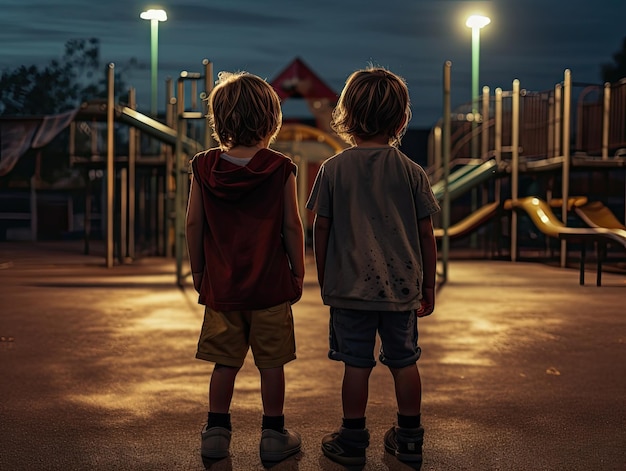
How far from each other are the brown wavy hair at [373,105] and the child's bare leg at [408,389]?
38.2 inches

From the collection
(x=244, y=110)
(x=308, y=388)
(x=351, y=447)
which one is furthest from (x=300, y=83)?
(x=351, y=447)

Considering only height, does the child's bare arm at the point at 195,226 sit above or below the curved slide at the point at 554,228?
above

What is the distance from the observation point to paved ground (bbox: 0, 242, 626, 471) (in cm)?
437

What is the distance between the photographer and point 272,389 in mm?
4184

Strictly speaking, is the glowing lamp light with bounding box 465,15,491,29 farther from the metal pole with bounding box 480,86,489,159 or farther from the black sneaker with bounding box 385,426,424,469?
the black sneaker with bounding box 385,426,424,469

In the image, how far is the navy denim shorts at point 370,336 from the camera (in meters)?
Result: 4.12

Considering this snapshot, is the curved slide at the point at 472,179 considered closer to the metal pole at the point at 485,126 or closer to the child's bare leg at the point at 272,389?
the metal pole at the point at 485,126

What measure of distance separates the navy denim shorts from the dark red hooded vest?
266mm

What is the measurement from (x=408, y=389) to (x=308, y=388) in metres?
1.85

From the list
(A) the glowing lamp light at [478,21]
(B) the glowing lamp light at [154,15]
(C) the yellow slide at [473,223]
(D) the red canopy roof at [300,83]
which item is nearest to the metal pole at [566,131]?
(C) the yellow slide at [473,223]

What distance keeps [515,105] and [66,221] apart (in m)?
18.7

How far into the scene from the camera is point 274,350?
4.16 meters

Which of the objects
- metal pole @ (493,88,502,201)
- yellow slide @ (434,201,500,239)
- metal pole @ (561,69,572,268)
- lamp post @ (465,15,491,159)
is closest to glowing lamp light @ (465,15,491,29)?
lamp post @ (465,15,491,159)

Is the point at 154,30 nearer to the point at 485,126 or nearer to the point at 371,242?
the point at 485,126
